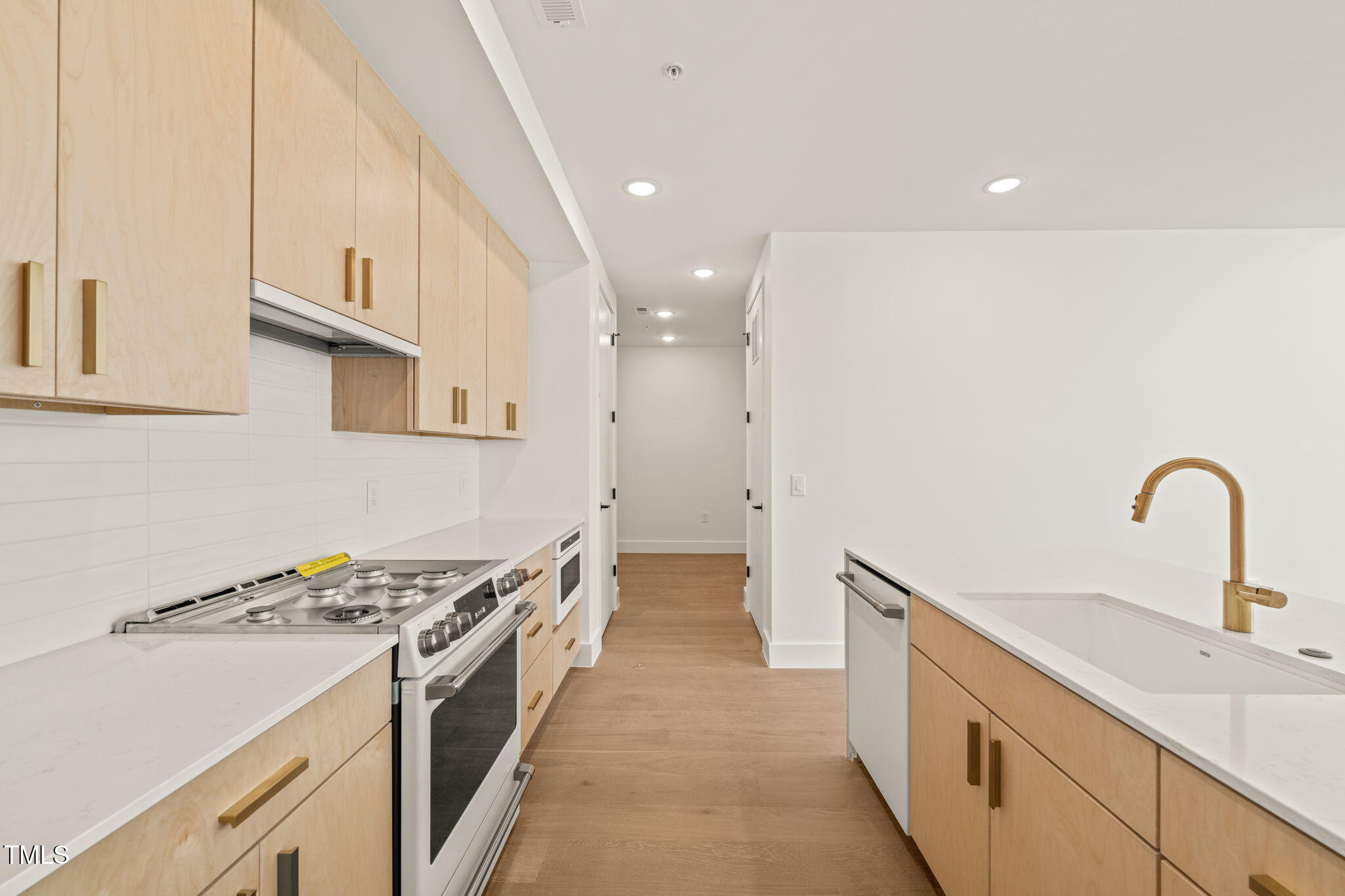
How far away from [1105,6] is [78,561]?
2.90m

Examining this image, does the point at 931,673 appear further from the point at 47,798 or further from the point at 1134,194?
the point at 1134,194

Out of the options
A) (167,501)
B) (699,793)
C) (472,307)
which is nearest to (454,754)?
(167,501)

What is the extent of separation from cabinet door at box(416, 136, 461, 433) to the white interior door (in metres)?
1.44

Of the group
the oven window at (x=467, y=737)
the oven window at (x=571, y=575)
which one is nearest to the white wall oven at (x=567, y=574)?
the oven window at (x=571, y=575)

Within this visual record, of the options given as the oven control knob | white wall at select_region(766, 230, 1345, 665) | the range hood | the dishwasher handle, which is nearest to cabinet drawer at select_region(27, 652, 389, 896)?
the oven control knob

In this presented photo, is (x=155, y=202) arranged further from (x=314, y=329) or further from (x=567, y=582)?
(x=567, y=582)

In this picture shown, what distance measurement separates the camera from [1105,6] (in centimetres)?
172

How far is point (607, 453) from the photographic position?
13.3 ft

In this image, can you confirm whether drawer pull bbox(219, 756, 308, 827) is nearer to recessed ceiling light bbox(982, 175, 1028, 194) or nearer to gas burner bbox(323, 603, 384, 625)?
gas burner bbox(323, 603, 384, 625)

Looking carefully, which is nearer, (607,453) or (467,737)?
(467,737)

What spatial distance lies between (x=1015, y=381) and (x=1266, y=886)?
3.26m

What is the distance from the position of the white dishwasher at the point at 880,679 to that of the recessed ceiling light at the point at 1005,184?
6.42 ft

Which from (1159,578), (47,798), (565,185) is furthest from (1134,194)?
(47,798)

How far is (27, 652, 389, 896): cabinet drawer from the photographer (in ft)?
2.03
